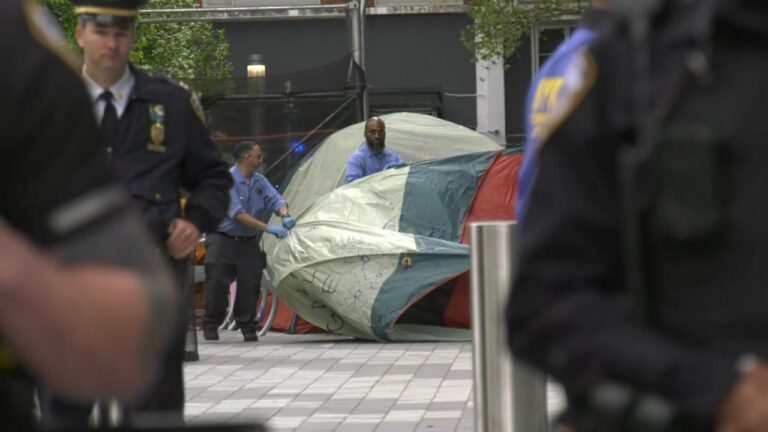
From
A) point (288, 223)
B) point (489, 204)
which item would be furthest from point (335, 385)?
point (489, 204)

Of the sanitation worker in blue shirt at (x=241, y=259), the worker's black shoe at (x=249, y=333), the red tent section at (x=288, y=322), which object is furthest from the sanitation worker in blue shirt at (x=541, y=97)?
the red tent section at (x=288, y=322)

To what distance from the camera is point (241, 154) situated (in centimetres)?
1633

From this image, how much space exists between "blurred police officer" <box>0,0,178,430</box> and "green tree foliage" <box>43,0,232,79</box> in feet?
99.0

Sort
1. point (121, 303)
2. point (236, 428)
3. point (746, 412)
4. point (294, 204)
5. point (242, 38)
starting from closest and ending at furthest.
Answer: point (121, 303) → point (236, 428) → point (746, 412) → point (294, 204) → point (242, 38)

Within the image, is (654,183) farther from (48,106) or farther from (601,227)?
(48,106)

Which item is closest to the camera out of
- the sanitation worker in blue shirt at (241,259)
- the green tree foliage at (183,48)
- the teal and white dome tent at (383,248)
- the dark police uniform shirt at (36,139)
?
the dark police uniform shirt at (36,139)

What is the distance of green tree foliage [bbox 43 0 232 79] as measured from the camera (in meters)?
34.1

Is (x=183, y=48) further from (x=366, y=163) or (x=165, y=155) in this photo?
(x=165, y=155)

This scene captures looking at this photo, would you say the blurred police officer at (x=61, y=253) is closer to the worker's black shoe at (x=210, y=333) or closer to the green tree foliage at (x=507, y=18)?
the worker's black shoe at (x=210, y=333)

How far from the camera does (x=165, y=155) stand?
647 centimetres

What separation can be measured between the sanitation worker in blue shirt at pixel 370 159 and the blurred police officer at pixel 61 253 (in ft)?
51.9

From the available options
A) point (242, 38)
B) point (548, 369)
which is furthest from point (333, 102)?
point (548, 369)

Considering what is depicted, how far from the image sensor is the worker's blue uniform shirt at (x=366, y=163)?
1791 centimetres

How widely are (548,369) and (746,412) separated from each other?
0.97 feet
